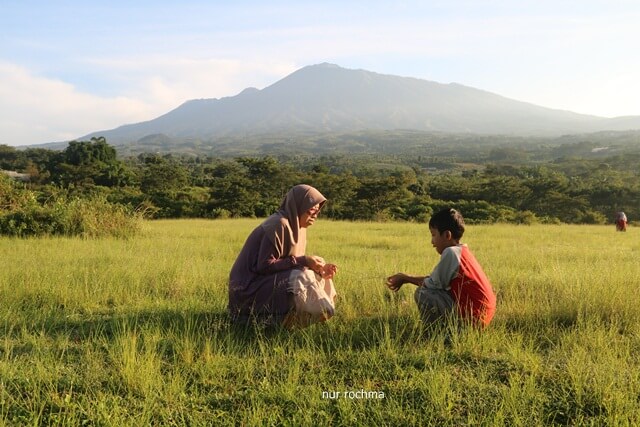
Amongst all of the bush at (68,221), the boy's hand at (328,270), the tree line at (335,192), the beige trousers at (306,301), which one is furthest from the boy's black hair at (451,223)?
the tree line at (335,192)

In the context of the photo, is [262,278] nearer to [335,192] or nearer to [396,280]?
[396,280]

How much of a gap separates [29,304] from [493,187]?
3252 centimetres

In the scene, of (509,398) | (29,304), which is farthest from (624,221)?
(29,304)

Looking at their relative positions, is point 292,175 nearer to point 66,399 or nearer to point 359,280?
point 359,280

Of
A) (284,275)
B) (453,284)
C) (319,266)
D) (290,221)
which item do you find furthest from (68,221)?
(453,284)

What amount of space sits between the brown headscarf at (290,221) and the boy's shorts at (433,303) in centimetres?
99

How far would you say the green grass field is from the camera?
2.35 m

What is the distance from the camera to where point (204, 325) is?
363 cm

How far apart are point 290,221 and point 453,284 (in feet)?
4.10

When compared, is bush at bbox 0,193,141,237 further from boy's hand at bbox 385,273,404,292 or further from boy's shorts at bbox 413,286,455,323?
boy's shorts at bbox 413,286,455,323

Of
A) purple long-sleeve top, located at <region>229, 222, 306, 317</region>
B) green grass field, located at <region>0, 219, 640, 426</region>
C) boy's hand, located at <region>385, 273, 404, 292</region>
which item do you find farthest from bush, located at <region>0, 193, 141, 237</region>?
boy's hand, located at <region>385, 273, 404, 292</region>

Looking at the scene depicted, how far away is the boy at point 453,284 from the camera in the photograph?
10.7 feet

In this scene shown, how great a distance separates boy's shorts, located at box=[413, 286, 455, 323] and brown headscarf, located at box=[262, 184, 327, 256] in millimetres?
990

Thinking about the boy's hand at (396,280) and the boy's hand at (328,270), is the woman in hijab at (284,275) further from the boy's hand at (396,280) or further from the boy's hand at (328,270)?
the boy's hand at (396,280)
